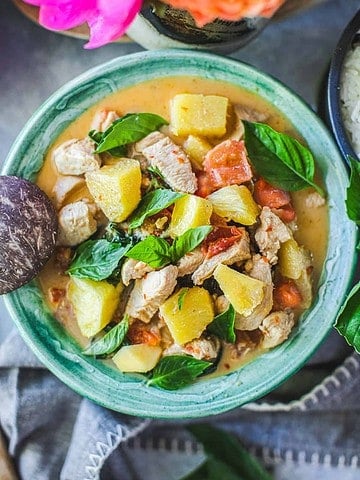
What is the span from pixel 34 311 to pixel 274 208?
1.59 feet

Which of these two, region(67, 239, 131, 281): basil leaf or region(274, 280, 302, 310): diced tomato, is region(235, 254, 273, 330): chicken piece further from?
region(67, 239, 131, 281): basil leaf

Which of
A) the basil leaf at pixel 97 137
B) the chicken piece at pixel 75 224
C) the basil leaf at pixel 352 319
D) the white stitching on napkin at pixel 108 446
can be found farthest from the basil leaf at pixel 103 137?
the white stitching on napkin at pixel 108 446

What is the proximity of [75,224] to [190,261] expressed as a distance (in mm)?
217

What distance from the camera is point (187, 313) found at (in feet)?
4.92

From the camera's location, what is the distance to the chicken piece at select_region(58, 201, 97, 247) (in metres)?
1.51

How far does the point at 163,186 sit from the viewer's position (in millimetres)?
1523

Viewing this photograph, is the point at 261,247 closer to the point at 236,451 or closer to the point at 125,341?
the point at 125,341

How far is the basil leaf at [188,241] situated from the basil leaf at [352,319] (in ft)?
0.86

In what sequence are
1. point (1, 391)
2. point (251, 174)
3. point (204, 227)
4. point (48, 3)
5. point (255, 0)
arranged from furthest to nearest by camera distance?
point (1, 391)
point (251, 174)
point (204, 227)
point (48, 3)
point (255, 0)

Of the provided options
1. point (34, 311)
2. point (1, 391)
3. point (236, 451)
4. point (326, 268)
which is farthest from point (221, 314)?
point (1, 391)

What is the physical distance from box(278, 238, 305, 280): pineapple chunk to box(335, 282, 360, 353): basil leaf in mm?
142

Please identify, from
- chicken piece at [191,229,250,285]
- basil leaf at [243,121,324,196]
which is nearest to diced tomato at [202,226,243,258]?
chicken piece at [191,229,250,285]

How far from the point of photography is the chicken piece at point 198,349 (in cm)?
152

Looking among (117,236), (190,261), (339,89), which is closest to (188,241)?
(190,261)
